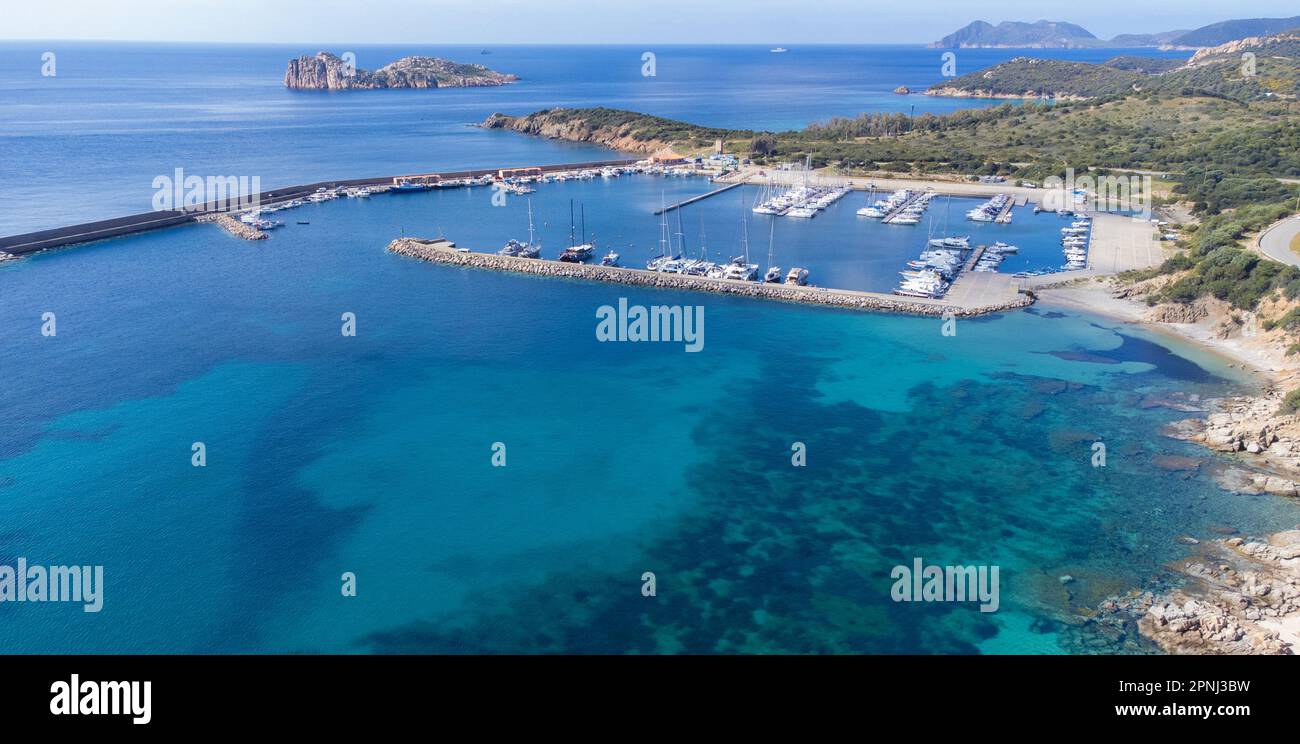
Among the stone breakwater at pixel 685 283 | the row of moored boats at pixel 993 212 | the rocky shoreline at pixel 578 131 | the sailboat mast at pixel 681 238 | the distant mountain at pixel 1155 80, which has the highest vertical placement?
the distant mountain at pixel 1155 80

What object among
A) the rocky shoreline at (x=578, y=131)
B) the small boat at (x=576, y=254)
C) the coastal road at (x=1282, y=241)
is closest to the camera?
the coastal road at (x=1282, y=241)

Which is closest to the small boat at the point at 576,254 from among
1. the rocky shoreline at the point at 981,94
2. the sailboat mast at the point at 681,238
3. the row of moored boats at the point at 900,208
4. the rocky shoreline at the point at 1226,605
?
the sailboat mast at the point at 681,238

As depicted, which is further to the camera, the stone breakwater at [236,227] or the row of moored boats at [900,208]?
the row of moored boats at [900,208]

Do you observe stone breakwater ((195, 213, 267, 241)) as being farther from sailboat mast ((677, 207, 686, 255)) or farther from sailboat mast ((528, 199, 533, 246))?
sailboat mast ((677, 207, 686, 255))

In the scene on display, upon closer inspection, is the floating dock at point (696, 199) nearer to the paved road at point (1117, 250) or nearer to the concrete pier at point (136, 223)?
the concrete pier at point (136, 223)

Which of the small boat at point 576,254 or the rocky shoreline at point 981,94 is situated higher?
the rocky shoreline at point 981,94

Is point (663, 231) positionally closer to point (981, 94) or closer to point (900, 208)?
point (900, 208)

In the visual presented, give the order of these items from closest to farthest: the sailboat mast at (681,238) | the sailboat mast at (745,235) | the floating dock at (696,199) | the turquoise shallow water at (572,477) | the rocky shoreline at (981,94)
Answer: the turquoise shallow water at (572,477) < the sailboat mast at (745,235) < the sailboat mast at (681,238) < the floating dock at (696,199) < the rocky shoreline at (981,94)
